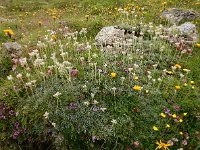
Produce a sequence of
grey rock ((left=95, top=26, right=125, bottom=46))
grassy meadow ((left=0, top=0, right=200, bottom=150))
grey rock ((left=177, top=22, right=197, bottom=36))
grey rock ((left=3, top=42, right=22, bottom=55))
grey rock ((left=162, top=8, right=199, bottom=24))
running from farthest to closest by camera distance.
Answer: grey rock ((left=162, top=8, right=199, bottom=24)) → grey rock ((left=177, top=22, right=197, bottom=36)) → grey rock ((left=3, top=42, right=22, bottom=55)) → grey rock ((left=95, top=26, right=125, bottom=46)) → grassy meadow ((left=0, top=0, right=200, bottom=150))

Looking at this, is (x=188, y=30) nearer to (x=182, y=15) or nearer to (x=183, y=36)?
(x=183, y=36)

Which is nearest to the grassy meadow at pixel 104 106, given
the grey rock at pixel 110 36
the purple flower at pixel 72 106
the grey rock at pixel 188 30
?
the purple flower at pixel 72 106

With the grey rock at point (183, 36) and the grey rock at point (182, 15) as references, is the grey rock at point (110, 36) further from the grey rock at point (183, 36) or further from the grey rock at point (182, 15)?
the grey rock at point (182, 15)

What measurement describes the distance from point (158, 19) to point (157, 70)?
5.99 m

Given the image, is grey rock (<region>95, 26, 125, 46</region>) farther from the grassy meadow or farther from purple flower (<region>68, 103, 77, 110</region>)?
purple flower (<region>68, 103, 77, 110</region>)

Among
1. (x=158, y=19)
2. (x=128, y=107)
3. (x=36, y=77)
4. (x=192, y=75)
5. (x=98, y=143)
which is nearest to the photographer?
(x=98, y=143)

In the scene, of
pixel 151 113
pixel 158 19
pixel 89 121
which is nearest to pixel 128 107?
pixel 151 113

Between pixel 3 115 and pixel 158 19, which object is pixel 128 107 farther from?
pixel 158 19

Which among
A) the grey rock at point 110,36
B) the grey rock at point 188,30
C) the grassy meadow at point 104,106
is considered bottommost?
the grassy meadow at point 104,106

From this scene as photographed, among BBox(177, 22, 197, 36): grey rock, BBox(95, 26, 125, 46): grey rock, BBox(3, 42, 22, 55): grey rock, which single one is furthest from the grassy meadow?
BBox(177, 22, 197, 36): grey rock

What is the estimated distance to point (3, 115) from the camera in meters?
8.29

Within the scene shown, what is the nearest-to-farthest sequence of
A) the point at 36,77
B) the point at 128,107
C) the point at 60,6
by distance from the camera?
the point at 128,107, the point at 36,77, the point at 60,6

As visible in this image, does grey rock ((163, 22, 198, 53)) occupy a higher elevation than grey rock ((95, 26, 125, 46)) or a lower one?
lower

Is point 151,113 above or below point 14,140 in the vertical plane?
above
